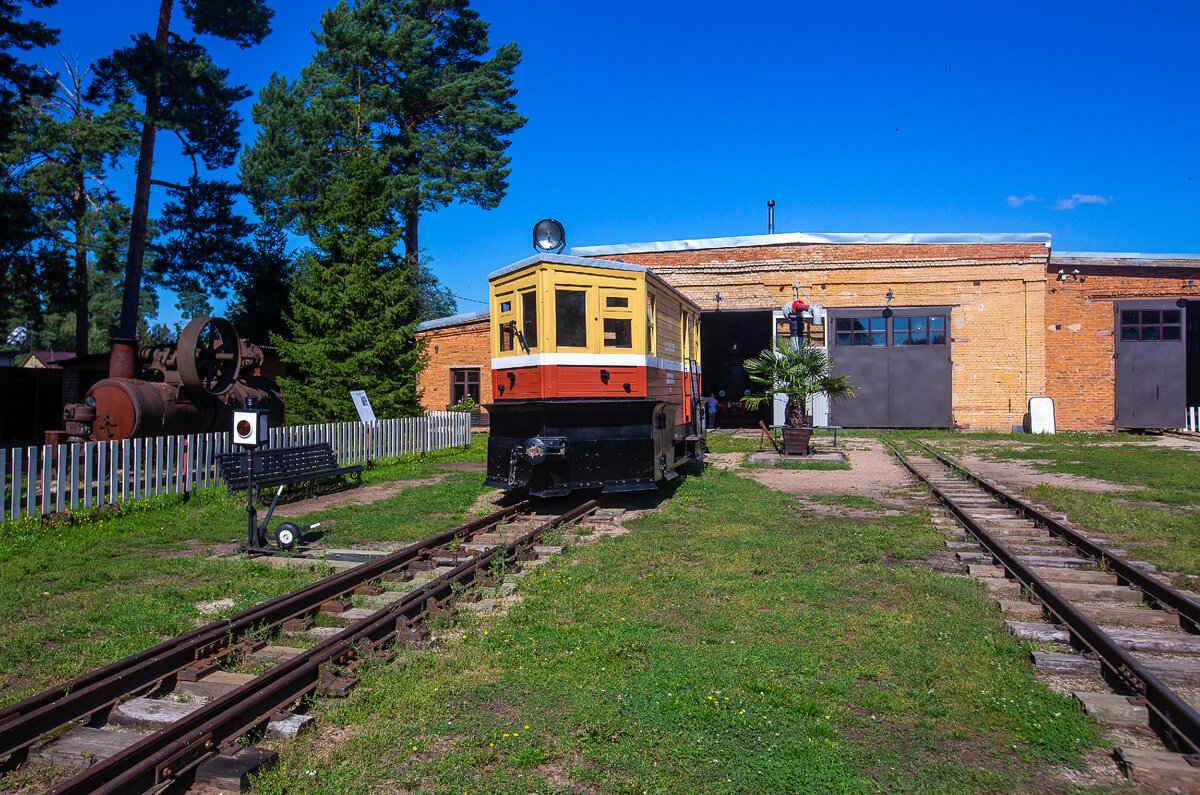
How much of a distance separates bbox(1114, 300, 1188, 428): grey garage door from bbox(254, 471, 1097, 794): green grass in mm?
22568

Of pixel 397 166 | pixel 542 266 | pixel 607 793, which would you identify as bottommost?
pixel 607 793

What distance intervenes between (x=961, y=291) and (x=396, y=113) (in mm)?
24741

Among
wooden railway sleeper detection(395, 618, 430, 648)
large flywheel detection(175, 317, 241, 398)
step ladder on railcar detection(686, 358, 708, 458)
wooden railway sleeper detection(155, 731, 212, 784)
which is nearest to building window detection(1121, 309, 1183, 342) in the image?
step ladder on railcar detection(686, 358, 708, 458)

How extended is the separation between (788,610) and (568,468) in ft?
14.2

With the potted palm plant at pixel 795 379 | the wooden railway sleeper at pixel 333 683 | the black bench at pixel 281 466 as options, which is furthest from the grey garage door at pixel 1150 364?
the wooden railway sleeper at pixel 333 683

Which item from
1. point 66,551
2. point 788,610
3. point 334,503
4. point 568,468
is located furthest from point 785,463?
point 66,551

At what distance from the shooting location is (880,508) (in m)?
10.3

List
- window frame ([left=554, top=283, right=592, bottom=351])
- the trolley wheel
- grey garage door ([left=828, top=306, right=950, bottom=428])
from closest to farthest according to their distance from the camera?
the trolley wheel < window frame ([left=554, top=283, right=592, bottom=351]) < grey garage door ([left=828, top=306, right=950, bottom=428])

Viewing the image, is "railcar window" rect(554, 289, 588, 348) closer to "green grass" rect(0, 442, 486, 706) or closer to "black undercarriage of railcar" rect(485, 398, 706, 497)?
"black undercarriage of railcar" rect(485, 398, 706, 497)

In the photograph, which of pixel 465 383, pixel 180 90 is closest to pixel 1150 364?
pixel 465 383

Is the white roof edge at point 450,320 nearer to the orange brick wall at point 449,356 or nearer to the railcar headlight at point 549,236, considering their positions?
the orange brick wall at point 449,356

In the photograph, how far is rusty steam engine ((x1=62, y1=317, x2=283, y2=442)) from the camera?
13297mm

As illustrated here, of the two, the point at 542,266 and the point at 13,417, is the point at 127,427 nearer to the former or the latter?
the point at 542,266

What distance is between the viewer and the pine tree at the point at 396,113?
31234 millimetres
